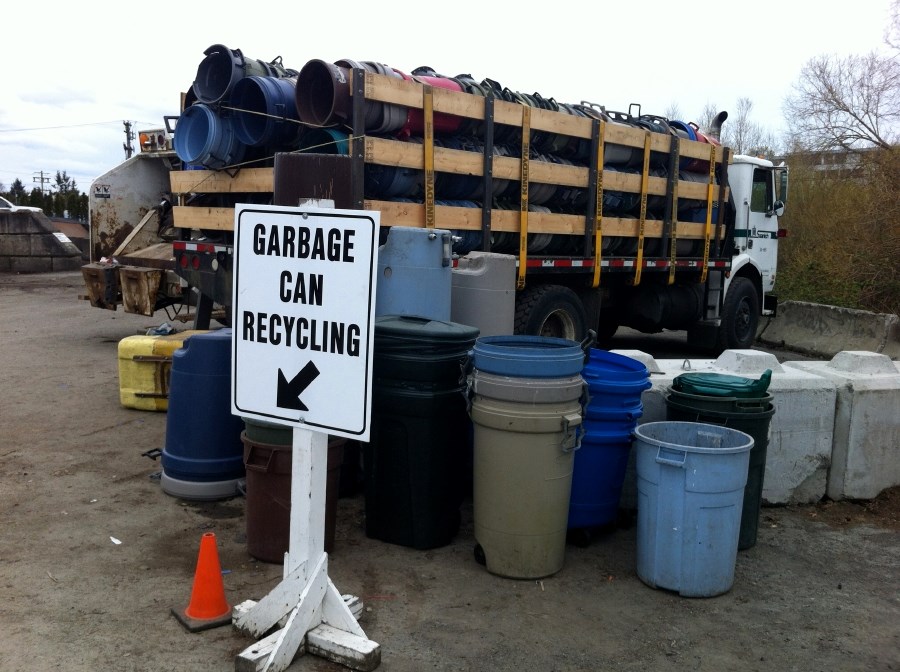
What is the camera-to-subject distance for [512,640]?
147 inches

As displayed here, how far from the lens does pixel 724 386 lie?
4.85m

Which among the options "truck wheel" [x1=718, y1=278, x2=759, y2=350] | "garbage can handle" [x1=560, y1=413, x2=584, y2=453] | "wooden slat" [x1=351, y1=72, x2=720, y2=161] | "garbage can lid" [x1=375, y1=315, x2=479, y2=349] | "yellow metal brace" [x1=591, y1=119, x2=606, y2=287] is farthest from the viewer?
"truck wheel" [x1=718, y1=278, x2=759, y2=350]

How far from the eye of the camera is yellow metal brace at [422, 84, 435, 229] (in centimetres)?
702

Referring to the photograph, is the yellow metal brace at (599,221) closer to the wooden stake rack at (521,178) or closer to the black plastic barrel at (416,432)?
the wooden stake rack at (521,178)

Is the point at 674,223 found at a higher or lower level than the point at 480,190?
lower

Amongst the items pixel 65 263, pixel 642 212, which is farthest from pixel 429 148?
pixel 65 263

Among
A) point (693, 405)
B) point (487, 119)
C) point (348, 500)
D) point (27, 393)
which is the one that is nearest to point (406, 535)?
point (348, 500)

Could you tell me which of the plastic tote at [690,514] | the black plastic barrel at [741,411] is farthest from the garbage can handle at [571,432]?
the black plastic barrel at [741,411]

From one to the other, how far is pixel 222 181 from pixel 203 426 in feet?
10.6

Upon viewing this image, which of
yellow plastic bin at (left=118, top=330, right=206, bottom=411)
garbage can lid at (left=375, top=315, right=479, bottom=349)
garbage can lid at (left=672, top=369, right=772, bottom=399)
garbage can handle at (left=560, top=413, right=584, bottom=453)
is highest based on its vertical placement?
garbage can lid at (left=375, top=315, right=479, bottom=349)

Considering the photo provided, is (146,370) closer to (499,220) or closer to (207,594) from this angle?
(499,220)

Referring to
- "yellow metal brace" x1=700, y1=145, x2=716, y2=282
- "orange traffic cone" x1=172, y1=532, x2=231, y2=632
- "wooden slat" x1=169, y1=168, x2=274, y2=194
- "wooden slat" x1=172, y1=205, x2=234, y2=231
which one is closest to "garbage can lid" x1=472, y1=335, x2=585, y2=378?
"orange traffic cone" x1=172, y1=532, x2=231, y2=632

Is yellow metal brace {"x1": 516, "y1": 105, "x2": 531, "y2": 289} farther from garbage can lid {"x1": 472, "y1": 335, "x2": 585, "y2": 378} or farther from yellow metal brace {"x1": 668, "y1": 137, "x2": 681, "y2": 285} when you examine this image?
garbage can lid {"x1": 472, "y1": 335, "x2": 585, "y2": 378}

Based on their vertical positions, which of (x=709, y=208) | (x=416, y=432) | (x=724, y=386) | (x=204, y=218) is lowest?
(x=416, y=432)
